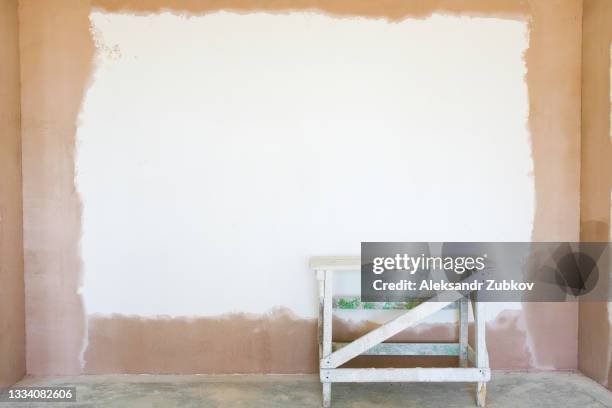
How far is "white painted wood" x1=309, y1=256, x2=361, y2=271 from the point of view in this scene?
9.37 ft

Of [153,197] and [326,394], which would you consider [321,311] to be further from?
[153,197]

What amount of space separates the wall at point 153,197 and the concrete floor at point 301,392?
0.11 metres

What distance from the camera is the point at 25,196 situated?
3252mm

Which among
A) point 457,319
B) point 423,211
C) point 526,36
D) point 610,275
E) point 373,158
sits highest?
point 526,36

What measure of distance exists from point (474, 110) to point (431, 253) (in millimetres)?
944

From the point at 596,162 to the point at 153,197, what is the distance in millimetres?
2734

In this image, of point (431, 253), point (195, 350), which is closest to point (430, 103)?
point (431, 253)

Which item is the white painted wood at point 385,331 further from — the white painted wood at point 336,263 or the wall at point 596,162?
the wall at point 596,162

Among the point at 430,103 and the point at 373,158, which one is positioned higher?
the point at 430,103

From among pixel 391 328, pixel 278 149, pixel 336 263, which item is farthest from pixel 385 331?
pixel 278 149

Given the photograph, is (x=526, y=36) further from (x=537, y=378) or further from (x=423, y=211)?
(x=537, y=378)

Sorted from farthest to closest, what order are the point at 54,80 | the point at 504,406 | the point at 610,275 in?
1. the point at 54,80
2. the point at 610,275
3. the point at 504,406

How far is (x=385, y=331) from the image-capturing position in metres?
2.79

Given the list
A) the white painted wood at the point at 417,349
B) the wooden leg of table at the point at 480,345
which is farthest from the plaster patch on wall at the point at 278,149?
the wooden leg of table at the point at 480,345
